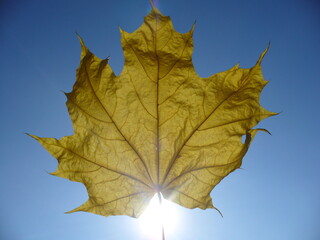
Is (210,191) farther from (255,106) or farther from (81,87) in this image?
(81,87)

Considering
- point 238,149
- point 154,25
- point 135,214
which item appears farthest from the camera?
point 135,214

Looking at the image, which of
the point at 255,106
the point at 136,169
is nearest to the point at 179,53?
the point at 255,106

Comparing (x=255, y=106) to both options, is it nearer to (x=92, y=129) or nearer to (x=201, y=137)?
(x=201, y=137)

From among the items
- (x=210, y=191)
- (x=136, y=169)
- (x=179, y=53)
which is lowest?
(x=210, y=191)

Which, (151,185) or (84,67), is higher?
(84,67)

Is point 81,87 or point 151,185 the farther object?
point 151,185

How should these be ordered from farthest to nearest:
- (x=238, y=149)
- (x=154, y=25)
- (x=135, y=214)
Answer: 1. (x=135, y=214)
2. (x=238, y=149)
3. (x=154, y=25)

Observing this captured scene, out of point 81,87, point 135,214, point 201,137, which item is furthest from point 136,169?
point 81,87
